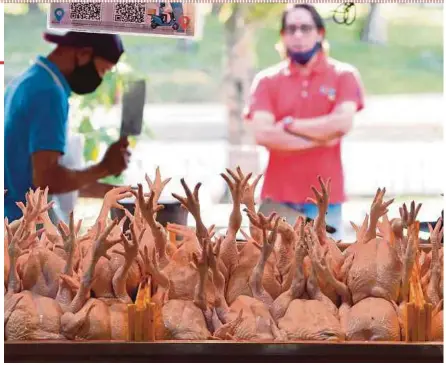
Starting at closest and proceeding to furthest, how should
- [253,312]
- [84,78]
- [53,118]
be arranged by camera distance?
1. [253,312]
2. [53,118]
3. [84,78]

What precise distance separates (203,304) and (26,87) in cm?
175

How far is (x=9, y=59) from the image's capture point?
337cm

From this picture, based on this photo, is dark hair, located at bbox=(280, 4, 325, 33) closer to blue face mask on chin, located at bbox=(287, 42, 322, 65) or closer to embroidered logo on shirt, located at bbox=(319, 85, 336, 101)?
blue face mask on chin, located at bbox=(287, 42, 322, 65)

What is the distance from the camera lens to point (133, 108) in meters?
3.46

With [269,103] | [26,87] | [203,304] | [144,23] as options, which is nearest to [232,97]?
[269,103]

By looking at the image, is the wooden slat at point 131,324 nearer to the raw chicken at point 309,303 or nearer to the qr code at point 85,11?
the raw chicken at point 309,303

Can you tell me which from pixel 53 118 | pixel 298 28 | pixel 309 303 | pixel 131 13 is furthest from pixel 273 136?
pixel 309 303

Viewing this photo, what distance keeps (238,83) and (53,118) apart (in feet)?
2.47

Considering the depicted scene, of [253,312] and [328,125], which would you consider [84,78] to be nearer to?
[328,125]

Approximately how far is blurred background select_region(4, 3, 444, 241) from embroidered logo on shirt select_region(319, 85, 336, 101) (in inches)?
5.2

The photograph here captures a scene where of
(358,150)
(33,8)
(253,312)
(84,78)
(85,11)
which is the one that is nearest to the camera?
(253,312)

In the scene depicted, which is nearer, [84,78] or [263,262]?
[263,262]

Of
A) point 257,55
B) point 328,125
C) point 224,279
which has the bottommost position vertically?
point 224,279

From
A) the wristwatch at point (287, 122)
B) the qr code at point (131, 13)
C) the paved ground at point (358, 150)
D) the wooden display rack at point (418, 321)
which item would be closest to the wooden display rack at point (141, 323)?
the wooden display rack at point (418, 321)
